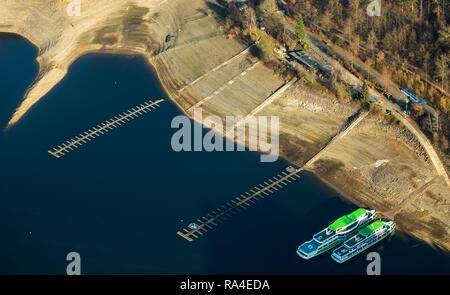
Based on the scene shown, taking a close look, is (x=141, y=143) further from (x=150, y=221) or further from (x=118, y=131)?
(x=150, y=221)

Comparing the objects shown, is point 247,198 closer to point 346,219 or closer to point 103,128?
point 346,219

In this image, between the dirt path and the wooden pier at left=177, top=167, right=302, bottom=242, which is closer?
the wooden pier at left=177, top=167, right=302, bottom=242

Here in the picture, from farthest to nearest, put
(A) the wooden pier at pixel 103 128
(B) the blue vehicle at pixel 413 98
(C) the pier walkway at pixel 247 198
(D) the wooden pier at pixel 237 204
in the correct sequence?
(B) the blue vehicle at pixel 413 98, (A) the wooden pier at pixel 103 128, (C) the pier walkway at pixel 247 198, (D) the wooden pier at pixel 237 204

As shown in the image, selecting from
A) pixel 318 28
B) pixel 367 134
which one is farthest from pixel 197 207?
pixel 318 28

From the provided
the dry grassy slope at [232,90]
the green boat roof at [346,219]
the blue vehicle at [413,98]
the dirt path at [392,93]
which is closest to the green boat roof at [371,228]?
the green boat roof at [346,219]

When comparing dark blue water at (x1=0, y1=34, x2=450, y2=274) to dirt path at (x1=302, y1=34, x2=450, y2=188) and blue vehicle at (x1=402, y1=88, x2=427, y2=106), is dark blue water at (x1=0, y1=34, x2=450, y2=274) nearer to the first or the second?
dirt path at (x1=302, y1=34, x2=450, y2=188)

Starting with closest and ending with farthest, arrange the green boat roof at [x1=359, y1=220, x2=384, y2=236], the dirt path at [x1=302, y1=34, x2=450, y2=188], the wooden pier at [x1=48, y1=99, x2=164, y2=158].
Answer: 1. the green boat roof at [x1=359, y1=220, x2=384, y2=236]
2. the dirt path at [x1=302, y1=34, x2=450, y2=188]
3. the wooden pier at [x1=48, y1=99, x2=164, y2=158]

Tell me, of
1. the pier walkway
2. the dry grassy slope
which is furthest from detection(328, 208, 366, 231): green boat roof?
the pier walkway

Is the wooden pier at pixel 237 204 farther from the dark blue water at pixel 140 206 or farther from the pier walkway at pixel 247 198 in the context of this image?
the dark blue water at pixel 140 206

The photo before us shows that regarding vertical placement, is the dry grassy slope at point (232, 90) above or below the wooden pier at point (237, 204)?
above
